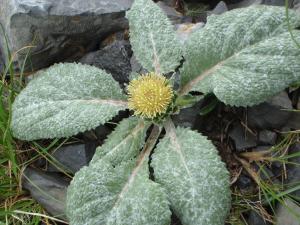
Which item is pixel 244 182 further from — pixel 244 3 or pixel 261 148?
pixel 244 3

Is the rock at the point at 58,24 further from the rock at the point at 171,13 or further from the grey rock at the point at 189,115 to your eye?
the grey rock at the point at 189,115

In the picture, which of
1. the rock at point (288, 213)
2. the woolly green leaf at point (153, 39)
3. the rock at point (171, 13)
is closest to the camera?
the rock at point (288, 213)

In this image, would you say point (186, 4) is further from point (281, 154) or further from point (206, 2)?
point (281, 154)

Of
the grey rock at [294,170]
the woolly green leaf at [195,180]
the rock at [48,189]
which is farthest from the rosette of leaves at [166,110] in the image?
the grey rock at [294,170]

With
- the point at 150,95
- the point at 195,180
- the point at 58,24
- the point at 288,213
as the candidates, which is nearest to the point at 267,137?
the point at 288,213

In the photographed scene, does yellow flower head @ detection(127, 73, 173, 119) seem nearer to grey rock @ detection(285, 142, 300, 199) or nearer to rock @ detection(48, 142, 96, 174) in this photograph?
rock @ detection(48, 142, 96, 174)

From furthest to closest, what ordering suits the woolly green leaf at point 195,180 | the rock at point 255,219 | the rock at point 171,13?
1. the rock at point 171,13
2. the rock at point 255,219
3. the woolly green leaf at point 195,180
